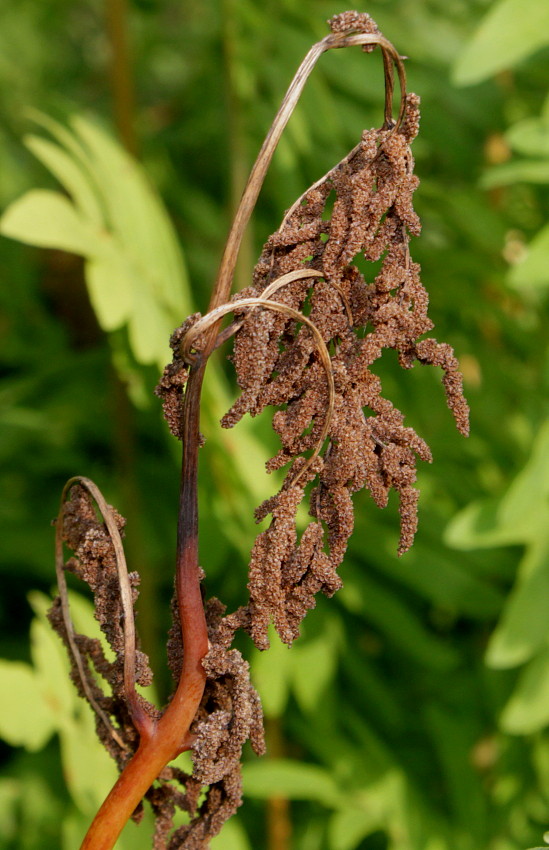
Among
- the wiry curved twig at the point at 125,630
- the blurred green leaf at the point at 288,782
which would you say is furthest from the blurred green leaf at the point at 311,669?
the wiry curved twig at the point at 125,630

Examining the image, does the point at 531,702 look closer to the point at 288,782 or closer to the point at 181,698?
the point at 288,782

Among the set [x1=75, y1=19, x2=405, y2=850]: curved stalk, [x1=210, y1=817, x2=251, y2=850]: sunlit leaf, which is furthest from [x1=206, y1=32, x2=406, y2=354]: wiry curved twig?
[x1=210, y1=817, x2=251, y2=850]: sunlit leaf

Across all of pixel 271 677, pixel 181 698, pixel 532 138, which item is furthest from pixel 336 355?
pixel 271 677

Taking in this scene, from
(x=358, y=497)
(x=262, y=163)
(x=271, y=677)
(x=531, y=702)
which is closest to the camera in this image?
(x=262, y=163)

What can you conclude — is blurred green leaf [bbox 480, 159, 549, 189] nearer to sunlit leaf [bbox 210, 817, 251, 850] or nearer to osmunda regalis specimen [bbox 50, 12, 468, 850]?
osmunda regalis specimen [bbox 50, 12, 468, 850]

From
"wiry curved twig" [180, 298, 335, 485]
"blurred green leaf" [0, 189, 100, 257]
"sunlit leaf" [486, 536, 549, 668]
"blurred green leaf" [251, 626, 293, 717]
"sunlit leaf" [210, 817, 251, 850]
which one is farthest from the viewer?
"blurred green leaf" [251, 626, 293, 717]

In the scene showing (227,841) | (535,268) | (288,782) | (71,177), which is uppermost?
(535,268)

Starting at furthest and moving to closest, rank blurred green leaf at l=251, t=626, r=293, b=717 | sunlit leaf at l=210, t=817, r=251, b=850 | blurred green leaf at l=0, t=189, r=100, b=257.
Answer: blurred green leaf at l=251, t=626, r=293, b=717 → sunlit leaf at l=210, t=817, r=251, b=850 → blurred green leaf at l=0, t=189, r=100, b=257

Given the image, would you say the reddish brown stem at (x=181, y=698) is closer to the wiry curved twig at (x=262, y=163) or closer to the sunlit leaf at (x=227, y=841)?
the wiry curved twig at (x=262, y=163)
